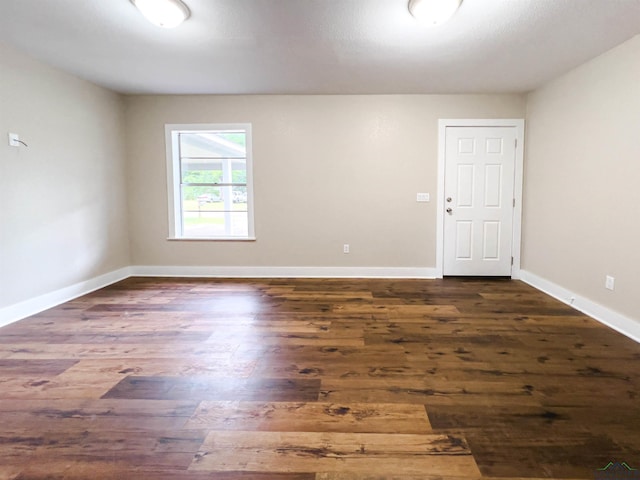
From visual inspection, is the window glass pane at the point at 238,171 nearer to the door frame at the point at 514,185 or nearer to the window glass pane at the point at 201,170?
the window glass pane at the point at 201,170

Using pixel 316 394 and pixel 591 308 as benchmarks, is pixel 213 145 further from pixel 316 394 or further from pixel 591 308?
pixel 591 308

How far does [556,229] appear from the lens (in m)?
4.03

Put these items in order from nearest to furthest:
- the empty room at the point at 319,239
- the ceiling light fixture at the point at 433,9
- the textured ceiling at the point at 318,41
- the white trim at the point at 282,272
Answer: the empty room at the point at 319,239 → the ceiling light fixture at the point at 433,9 → the textured ceiling at the point at 318,41 → the white trim at the point at 282,272

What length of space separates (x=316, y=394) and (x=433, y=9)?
259 centimetres

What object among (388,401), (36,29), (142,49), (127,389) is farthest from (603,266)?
(36,29)

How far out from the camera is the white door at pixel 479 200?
4742 millimetres

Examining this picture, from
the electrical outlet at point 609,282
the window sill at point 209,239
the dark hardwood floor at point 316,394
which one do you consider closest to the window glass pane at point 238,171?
the window sill at point 209,239

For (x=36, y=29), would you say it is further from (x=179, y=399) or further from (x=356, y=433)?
(x=356, y=433)

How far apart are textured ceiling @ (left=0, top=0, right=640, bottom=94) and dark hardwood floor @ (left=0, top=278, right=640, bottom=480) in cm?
243

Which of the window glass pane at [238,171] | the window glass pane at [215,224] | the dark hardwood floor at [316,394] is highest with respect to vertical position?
the window glass pane at [238,171]

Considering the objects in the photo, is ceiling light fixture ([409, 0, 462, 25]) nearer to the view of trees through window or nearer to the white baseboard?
the white baseboard

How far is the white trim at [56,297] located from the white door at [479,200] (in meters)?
4.53

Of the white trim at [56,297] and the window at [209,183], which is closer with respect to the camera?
the white trim at [56,297]

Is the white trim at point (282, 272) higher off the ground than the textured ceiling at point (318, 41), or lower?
lower
